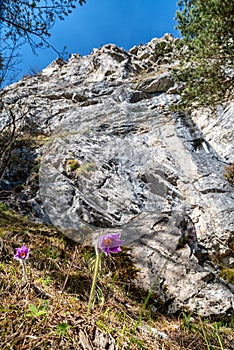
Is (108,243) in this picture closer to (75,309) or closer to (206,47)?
(75,309)

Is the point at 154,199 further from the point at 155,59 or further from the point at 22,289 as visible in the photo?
the point at 155,59

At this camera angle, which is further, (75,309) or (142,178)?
(142,178)

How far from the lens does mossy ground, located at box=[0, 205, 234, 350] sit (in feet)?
3.49

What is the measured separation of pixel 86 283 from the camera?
201 centimetres

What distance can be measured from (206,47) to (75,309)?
16.0 ft

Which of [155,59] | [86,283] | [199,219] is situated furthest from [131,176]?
[155,59]

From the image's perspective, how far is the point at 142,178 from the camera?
487cm

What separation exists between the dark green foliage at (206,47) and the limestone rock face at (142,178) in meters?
0.48

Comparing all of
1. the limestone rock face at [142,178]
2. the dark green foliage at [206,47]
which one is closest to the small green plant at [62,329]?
the limestone rock face at [142,178]

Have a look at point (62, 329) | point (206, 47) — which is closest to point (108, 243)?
point (62, 329)

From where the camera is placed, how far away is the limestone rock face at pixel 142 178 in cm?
262

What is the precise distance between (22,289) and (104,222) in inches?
93.2

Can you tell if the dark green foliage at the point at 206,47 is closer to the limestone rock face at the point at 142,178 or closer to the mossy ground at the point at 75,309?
the limestone rock face at the point at 142,178

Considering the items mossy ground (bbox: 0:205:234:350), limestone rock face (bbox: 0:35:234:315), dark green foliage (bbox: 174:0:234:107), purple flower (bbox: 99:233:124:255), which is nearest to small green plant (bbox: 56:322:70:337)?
mossy ground (bbox: 0:205:234:350)
